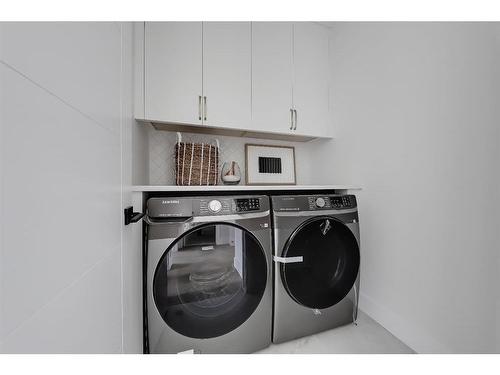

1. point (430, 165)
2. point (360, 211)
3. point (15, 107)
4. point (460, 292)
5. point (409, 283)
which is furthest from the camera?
point (360, 211)

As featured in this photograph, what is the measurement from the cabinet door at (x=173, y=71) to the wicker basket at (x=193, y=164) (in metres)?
0.17

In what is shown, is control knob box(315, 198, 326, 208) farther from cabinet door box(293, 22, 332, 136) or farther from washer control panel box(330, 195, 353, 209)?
cabinet door box(293, 22, 332, 136)

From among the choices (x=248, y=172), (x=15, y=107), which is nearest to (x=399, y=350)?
(x=248, y=172)

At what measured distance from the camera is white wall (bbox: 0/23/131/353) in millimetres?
247

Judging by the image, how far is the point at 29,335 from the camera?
10.7 inches

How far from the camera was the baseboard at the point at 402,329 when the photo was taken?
1.01 meters

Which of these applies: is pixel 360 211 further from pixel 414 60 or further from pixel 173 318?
pixel 173 318

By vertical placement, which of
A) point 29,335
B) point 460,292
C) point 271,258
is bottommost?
point 460,292

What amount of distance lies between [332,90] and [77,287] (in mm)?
1874

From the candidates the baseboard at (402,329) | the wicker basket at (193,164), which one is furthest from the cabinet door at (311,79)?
the baseboard at (402,329)

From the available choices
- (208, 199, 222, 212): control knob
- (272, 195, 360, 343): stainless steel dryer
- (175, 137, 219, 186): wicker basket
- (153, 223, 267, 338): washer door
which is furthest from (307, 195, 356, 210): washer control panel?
(175, 137, 219, 186): wicker basket

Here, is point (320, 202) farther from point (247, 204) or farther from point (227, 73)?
point (227, 73)

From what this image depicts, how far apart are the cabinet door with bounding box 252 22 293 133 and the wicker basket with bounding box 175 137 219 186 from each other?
0.41m

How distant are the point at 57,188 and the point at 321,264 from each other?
3.99ft
